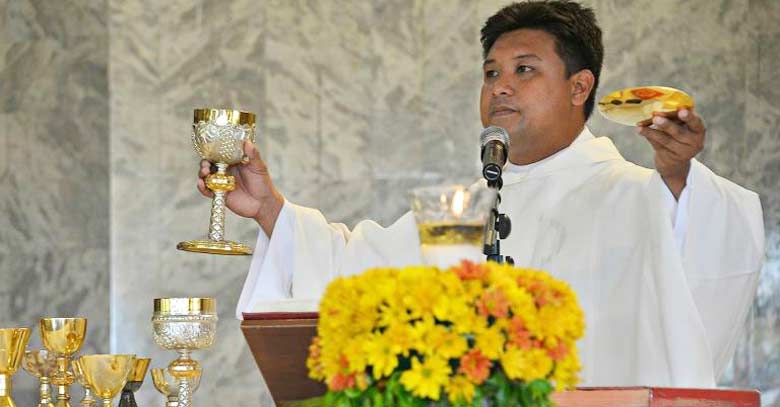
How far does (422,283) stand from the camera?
2078 mm

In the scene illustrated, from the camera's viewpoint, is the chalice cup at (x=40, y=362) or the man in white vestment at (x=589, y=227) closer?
the man in white vestment at (x=589, y=227)

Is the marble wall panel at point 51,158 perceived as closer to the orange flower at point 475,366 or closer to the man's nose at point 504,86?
the man's nose at point 504,86

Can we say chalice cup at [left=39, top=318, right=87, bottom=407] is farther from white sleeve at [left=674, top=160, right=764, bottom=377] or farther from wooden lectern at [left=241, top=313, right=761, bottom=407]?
white sleeve at [left=674, top=160, right=764, bottom=377]

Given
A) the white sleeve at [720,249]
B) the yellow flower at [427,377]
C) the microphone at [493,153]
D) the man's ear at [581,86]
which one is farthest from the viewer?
the man's ear at [581,86]

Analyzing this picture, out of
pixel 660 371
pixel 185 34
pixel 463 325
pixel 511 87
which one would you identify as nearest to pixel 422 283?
pixel 463 325

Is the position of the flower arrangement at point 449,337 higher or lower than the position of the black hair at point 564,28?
lower

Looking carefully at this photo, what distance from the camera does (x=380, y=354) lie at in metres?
2.07

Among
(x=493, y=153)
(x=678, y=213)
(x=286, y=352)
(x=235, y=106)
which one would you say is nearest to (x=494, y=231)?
(x=493, y=153)

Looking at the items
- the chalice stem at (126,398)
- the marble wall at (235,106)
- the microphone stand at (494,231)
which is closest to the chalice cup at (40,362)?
the chalice stem at (126,398)

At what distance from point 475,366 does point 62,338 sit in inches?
91.4

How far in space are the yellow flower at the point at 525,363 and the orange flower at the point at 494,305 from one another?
5 cm

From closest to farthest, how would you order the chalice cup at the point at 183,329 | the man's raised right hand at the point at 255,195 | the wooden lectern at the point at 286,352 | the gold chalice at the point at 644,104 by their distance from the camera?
the wooden lectern at the point at 286,352 < the gold chalice at the point at 644,104 < the chalice cup at the point at 183,329 < the man's raised right hand at the point at 255,195

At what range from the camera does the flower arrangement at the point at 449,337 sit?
81.0 inches

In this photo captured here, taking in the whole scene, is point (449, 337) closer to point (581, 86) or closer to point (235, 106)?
point (581, 86)
